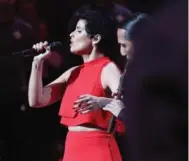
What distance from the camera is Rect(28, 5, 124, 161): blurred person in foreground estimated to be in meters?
1.15

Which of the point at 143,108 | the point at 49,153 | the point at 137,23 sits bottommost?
the point at 49,153

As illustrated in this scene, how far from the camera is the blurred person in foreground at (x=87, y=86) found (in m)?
1.15

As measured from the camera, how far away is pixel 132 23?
1.20 m

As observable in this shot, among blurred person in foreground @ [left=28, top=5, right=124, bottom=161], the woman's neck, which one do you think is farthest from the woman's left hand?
the woman's neck

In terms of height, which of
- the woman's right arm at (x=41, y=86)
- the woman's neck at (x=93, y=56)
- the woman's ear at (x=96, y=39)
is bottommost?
the woman's right arm at (x=41, y=86)

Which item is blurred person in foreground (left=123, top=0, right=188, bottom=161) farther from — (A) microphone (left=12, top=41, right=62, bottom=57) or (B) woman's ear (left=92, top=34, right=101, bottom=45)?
(A) microphone (left=12, top=41, right=62, bottom=57)

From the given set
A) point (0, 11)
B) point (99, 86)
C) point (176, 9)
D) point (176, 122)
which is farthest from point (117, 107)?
point (0, 11)

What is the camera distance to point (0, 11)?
126 centimetres

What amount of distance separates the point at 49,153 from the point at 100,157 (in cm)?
18

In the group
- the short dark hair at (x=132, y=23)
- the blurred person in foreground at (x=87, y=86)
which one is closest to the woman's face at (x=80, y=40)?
the blurred person in foreground at (x=87, y=86)

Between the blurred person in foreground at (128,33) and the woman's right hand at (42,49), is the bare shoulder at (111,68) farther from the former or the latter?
the woman's right hand at (42,49)

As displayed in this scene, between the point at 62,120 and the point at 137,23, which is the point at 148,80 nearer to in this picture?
the point at 137,23

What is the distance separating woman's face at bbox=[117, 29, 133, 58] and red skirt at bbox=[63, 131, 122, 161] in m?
0.23

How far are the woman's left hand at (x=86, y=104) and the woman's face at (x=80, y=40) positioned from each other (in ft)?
0.42
